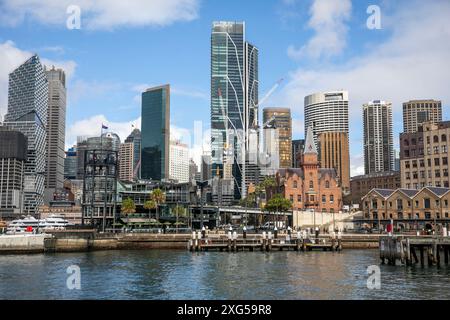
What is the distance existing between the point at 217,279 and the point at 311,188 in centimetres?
13234

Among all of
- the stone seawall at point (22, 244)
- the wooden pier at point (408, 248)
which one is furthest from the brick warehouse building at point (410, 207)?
the stone seawall at point (22, 244)

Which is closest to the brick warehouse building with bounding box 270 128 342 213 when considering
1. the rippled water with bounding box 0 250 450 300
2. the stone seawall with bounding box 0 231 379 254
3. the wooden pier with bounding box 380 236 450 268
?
the stone seawall with bounding box 0 231 379 254

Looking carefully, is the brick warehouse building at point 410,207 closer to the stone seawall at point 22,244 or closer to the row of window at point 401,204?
the row of window at point 401,204

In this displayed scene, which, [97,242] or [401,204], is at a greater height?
[401,204]

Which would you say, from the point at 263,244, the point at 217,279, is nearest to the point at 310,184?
the point at 263,244

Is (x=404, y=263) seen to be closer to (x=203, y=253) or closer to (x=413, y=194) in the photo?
(x=203, y=253)

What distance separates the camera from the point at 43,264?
76.4m

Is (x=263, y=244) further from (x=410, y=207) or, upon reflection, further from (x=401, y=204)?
(x=401, y=204)

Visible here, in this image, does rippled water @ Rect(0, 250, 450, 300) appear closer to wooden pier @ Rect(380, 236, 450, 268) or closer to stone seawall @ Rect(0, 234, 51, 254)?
wooden pier @ Rect(380, 236, 450, 268)

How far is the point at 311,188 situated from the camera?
187m

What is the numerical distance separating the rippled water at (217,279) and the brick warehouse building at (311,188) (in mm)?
101519
